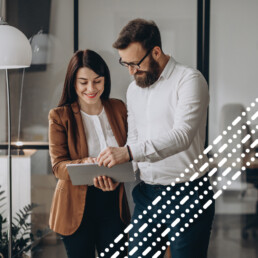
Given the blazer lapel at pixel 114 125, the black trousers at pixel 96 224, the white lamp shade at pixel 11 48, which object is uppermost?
the white lamp shade at pixel 11 48

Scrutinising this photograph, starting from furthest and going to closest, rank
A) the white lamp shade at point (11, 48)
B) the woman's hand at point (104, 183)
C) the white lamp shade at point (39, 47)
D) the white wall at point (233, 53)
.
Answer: the white lamp shade at point (39, 47)
the white wall at point (233, 53)
the white lamp shade at point (11, 48)
the woman's hand at point (104, 183)

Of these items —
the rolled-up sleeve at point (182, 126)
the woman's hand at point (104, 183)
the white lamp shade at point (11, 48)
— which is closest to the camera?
the rolled-up sleeve at point (182, 126)

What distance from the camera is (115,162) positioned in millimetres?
1816

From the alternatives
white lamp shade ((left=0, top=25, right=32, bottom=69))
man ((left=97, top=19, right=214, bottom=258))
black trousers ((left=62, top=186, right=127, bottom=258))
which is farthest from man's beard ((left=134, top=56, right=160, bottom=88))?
white lamp shade ((left=0, top=25, right=32, bottom=69))

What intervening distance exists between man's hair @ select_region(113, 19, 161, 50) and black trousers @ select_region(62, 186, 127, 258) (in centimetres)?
85

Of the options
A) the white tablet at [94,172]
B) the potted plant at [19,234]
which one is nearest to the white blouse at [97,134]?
the white tablet at [94,172]

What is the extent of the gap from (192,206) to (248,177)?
1180mm

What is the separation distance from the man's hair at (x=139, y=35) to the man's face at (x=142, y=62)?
0.02 meters

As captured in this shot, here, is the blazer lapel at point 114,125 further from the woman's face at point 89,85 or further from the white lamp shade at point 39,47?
the white lamp shade at point 39,47

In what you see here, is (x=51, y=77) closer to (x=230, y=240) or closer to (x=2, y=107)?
(x=2, y=107)

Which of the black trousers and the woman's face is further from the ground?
the woman's face

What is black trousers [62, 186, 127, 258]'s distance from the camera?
2.29 m

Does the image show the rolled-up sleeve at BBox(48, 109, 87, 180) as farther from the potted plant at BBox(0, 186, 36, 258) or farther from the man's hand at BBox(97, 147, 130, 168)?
the potted plant at BBox(0, 186, 36, 258)

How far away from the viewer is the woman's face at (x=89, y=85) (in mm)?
2242
